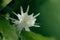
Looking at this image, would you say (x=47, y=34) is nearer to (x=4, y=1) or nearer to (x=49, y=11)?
(x=49, y=11)

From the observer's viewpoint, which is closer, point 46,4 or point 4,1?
point 4,1

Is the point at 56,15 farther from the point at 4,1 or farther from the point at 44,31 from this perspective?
→ the point at 4,1

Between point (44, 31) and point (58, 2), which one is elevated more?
point (58, 2)

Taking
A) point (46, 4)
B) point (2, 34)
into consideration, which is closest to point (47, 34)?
point (46, 4)

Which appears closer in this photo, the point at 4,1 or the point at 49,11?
the point at 4,1

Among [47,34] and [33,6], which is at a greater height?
[33,6]

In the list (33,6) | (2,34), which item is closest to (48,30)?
(33,6)
